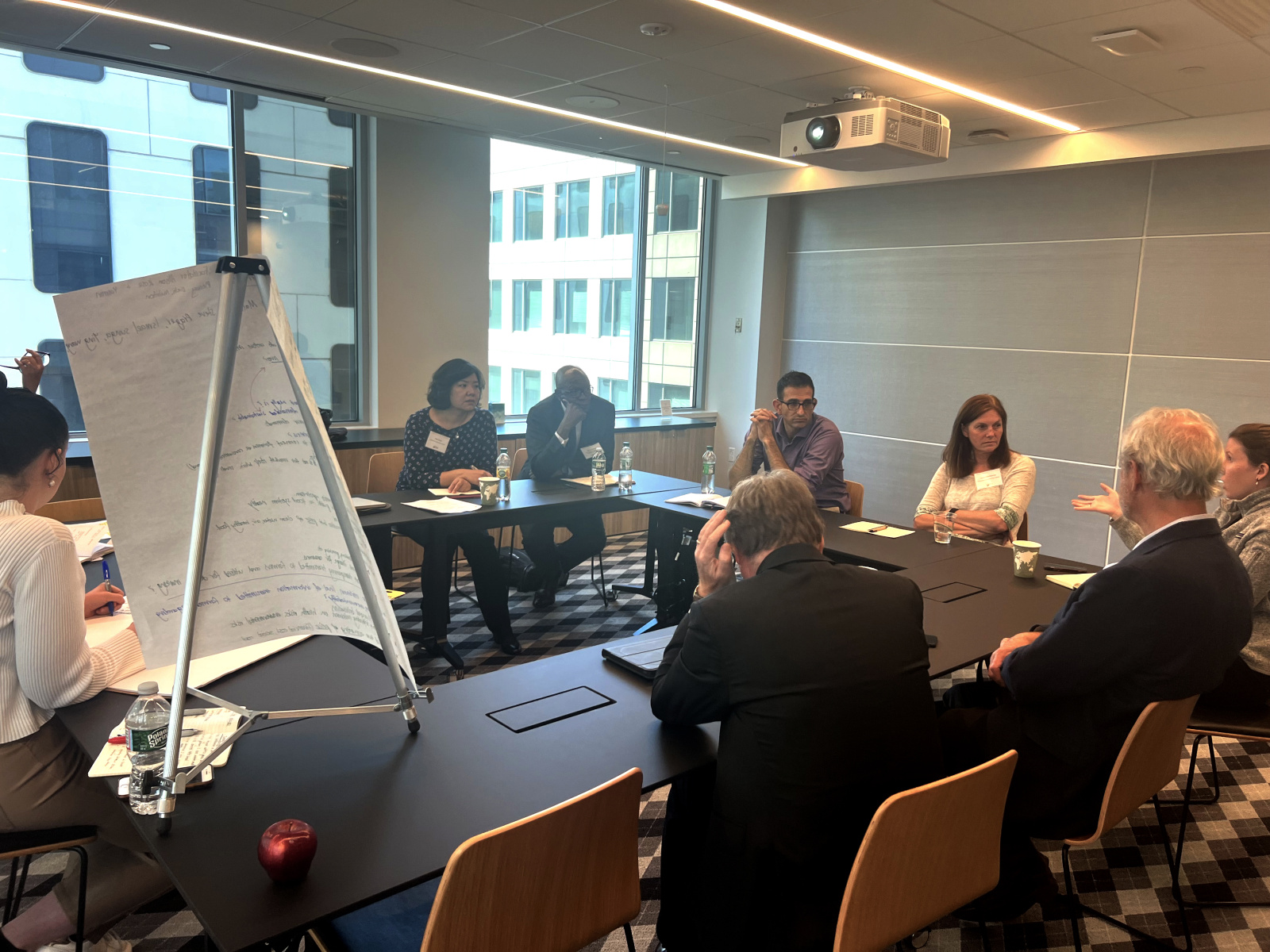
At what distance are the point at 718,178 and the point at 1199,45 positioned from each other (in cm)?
412

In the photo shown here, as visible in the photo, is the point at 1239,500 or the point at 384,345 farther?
the point at 384,345

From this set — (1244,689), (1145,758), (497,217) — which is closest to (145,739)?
(1145,758)

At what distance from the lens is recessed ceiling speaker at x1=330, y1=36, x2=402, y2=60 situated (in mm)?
3799

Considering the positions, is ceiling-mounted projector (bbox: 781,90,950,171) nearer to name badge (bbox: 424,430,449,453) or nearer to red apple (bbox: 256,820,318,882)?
name badge (bbox: 424,430,449,453)

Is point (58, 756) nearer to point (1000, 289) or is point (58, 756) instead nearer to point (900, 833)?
point (900, 833)

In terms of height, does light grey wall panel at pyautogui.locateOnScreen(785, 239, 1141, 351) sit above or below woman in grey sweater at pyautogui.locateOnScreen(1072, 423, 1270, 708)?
above

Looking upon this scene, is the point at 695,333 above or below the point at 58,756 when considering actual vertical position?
above

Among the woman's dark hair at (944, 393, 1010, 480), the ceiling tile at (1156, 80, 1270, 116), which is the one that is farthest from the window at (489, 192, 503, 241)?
the ceiling tile at (1156, 80, 1270, 116)

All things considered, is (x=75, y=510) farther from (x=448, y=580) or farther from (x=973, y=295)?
(x=973, y=295)

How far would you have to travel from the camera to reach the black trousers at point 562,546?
4762mm

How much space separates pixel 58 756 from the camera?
179 cm

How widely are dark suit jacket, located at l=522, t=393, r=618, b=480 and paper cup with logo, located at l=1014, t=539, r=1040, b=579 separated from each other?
2.19 m

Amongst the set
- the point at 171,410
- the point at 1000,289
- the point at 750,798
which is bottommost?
the point at 750,798

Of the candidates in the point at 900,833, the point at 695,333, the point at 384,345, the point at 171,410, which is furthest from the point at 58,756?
the point at 695,333
